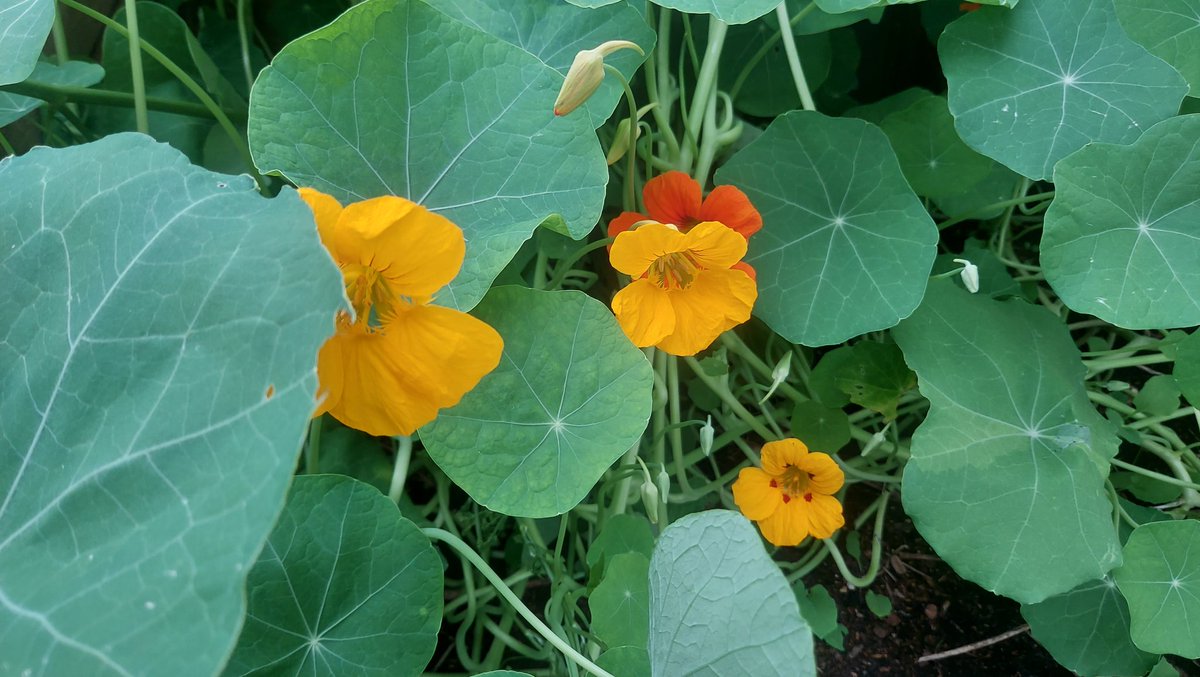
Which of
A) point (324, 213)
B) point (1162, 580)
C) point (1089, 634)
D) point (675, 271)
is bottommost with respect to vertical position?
point (1089, 634)

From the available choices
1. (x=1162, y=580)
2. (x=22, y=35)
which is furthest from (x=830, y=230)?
(x=22, y=35)

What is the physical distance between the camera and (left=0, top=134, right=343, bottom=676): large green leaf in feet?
1.47

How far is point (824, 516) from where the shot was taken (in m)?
0.99

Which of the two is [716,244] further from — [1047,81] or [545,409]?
[1047,81]

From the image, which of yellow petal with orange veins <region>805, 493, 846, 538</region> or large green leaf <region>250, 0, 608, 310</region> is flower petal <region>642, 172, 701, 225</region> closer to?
large green leaf <region>250, 0, 608, 310</region>

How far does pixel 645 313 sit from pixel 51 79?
2.75 ft

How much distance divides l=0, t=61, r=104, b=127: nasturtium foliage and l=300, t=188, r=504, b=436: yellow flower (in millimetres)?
612

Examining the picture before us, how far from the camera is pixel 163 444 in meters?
0.50

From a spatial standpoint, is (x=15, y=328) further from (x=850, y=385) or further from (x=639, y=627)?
(x=850, y=385)

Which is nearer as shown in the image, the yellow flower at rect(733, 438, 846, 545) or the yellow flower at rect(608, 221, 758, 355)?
the yellow flower at rect(608, 221, 758, 355)

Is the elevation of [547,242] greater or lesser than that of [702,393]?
greater

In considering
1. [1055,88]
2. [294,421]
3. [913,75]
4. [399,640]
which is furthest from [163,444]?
[913,75]

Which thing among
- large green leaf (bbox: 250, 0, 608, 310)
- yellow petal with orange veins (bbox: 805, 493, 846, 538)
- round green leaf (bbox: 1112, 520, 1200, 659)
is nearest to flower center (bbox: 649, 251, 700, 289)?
large green leaf (bbox: 250, 0, 608, 310)

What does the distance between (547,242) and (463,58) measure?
0.84 feet
